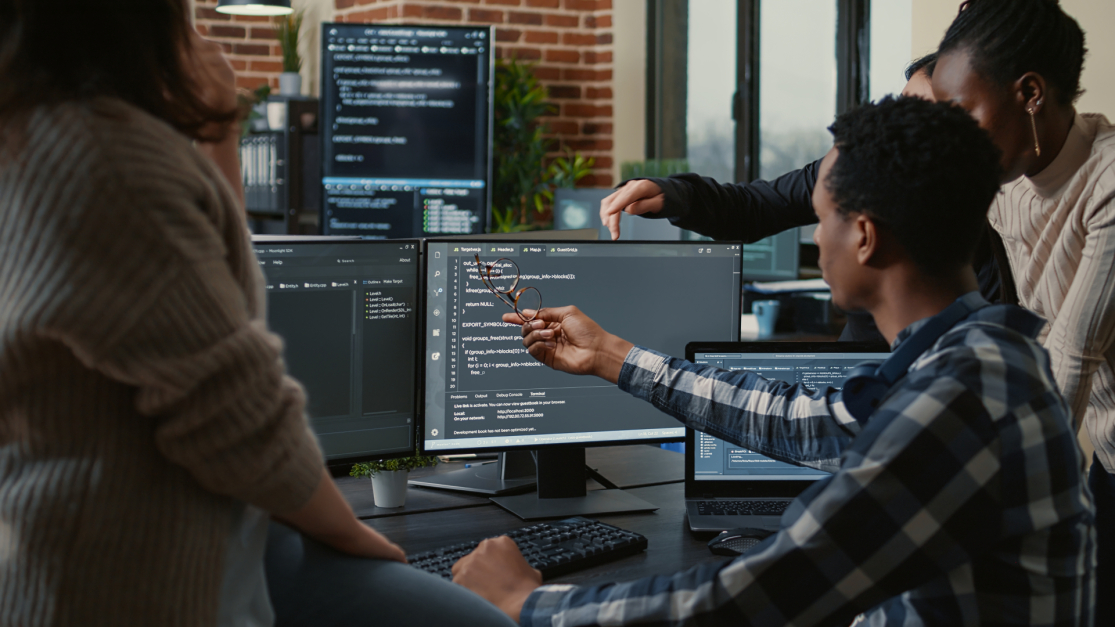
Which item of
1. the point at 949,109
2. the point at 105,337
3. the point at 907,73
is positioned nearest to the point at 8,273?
the point at 105,337

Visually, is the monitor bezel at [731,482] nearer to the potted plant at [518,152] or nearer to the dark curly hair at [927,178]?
the dark curly hair at [927,178]

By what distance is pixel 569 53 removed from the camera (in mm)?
4879

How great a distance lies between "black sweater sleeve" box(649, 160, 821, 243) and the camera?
185cm

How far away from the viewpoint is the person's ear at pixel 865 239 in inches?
38.1

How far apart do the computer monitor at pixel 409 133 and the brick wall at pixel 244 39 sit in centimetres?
181

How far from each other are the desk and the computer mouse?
0.02 m

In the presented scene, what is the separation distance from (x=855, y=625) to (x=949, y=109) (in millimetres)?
570

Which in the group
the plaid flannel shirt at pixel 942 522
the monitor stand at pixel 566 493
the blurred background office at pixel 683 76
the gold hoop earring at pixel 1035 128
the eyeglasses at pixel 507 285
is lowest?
the monitor stand at pixel 566 493

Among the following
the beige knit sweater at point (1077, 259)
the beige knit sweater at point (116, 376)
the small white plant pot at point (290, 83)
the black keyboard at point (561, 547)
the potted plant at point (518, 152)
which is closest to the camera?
the beige knit sweater at point (116, 376)

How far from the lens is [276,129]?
15.8 feet

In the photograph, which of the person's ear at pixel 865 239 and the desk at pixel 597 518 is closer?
the person's ear at pixel 865 239

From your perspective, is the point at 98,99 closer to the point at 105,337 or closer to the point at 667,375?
the point at 105,337

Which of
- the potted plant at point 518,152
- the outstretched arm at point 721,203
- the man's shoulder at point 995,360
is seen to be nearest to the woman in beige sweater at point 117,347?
the man's shoulder at point 995,360

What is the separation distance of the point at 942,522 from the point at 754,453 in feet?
2.32
